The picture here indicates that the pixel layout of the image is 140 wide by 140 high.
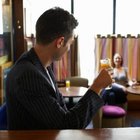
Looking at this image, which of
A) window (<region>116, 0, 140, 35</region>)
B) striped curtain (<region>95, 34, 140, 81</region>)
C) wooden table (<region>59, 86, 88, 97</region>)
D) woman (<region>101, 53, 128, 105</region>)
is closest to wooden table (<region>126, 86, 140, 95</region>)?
woman (<region>101, 53, 128, 105</region>)

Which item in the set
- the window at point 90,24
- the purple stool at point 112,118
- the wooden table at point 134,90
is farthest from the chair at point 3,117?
the window at point 90,24

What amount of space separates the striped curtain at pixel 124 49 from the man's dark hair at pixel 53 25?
4061 mm

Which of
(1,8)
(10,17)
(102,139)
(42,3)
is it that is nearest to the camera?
(102,139)

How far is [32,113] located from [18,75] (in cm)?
15

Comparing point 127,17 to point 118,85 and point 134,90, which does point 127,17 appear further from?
point 134,90

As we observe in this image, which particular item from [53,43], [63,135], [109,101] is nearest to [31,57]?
[53,43]

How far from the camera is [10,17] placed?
4430 millimetres

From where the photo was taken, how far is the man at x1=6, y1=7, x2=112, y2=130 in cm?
102

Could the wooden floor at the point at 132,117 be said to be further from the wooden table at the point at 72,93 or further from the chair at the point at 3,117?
the chair at the point at 3,117

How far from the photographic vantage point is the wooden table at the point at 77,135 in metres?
0.88

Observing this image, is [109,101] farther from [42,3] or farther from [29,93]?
[29,93]

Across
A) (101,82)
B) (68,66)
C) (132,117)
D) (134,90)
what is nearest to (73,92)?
(134,90)

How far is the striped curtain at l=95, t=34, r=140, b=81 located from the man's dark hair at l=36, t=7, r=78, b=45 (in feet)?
13.3

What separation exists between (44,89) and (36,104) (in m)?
0.06
